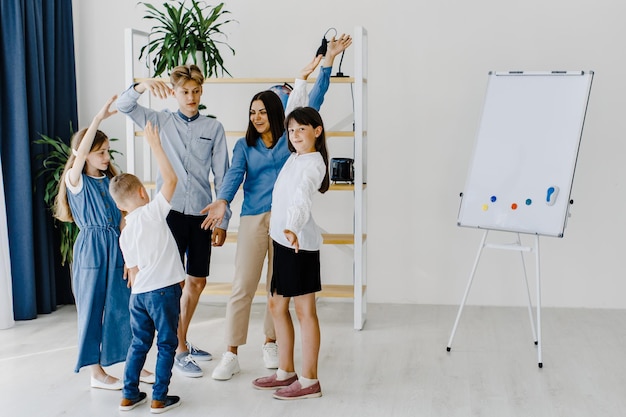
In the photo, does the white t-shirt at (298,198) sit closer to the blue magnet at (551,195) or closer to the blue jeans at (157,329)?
the blue jeans at (157,329)

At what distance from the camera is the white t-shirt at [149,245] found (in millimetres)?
3330

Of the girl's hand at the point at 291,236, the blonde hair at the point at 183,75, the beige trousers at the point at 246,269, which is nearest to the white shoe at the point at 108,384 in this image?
the beige trousers at the point at 246,269

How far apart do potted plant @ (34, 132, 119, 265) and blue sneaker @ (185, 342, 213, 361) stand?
139 cm

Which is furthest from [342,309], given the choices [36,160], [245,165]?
[36,160]

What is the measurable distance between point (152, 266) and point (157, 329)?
26cm

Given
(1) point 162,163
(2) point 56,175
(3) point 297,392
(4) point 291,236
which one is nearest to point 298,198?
(4) point 291,236

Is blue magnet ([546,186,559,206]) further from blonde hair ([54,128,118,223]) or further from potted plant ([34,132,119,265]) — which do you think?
potted plant ([34,132,119,265])

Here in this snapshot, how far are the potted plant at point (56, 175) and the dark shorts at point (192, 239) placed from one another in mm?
1483

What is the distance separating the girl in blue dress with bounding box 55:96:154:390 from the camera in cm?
361

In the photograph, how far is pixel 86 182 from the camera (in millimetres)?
3611

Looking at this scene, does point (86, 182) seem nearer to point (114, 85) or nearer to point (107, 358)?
point (107, 358)

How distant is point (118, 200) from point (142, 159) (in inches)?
92.9

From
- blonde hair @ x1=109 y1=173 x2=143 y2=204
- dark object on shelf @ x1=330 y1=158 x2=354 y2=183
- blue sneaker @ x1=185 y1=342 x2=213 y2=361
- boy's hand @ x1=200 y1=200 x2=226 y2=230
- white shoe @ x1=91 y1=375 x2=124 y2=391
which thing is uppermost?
blonde hair @ x1=109 y1=173 x2=143 y2=204

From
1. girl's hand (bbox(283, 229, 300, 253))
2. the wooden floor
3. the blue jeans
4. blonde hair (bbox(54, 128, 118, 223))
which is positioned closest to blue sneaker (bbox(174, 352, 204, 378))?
the wooden floor
